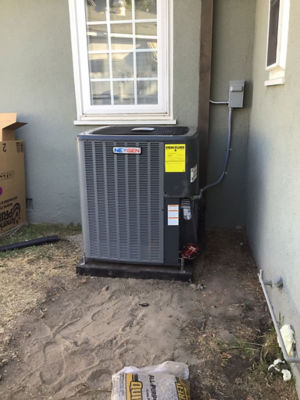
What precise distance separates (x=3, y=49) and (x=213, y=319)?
11.1 feet

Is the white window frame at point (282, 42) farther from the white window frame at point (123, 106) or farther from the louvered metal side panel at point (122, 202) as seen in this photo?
the white window frame at point (123, 106)

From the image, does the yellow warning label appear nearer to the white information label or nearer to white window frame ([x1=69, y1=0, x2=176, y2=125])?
the white information label

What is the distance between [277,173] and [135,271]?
1326 mm

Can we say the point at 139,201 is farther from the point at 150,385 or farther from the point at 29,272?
the point at 150,385

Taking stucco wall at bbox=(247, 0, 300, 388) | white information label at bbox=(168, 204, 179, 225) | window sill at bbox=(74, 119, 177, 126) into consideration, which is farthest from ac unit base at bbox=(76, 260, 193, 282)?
window sill at bbox=(74, 119, 177, 126)

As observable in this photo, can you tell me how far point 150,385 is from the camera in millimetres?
1504

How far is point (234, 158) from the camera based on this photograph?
136 inches

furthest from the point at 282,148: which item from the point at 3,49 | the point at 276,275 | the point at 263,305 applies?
the point at 3,49

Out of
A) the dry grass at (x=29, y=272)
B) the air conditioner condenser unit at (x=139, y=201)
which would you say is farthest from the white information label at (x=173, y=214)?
the dry grass at (x=29, y=272)

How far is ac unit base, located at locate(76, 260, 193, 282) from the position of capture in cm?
266

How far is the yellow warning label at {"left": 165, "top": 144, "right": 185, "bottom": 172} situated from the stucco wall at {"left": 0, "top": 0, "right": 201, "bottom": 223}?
111cm

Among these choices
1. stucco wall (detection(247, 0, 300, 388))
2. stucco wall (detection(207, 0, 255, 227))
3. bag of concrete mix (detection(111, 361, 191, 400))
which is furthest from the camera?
stucco wall (detection(207, 0, 255, 227))

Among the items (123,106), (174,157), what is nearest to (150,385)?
(174,157)

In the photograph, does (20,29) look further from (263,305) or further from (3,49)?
(263,305)
